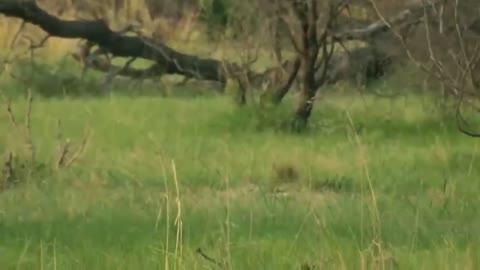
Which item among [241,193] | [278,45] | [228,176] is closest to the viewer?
[241,193]

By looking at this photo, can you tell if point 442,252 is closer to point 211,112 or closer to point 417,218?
point 417,218

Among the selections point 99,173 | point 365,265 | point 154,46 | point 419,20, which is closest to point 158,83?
Result: point 154,46

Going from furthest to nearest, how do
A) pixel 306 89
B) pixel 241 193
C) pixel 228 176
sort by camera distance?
pixel 306 89, pixel 228 176, pixel 241 193

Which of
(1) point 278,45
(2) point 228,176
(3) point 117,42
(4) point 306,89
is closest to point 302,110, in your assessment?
(4) point 306,89

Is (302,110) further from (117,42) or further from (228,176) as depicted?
(228,176)

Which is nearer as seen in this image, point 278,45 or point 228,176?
point 228,176

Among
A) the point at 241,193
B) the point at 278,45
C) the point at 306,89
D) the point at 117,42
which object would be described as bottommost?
the point at 117,42

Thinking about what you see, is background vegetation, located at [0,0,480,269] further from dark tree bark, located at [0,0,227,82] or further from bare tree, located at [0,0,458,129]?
dark tree bark, located at [0,0,227,82]

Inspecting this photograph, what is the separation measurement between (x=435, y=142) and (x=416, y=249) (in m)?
4.40

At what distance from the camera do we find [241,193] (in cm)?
704

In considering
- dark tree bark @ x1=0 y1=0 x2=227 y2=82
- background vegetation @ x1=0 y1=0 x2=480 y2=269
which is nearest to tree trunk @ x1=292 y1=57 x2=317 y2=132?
background vegetation @ x1=0 y1=0 x2=480 y2=269

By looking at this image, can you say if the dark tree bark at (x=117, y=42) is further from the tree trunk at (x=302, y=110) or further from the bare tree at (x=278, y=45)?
the tree trunk at (x=302, y=110)

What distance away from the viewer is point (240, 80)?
37.5 ft

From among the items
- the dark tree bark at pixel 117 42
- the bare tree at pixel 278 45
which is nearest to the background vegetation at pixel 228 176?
the bare tree at pixel 278 45
